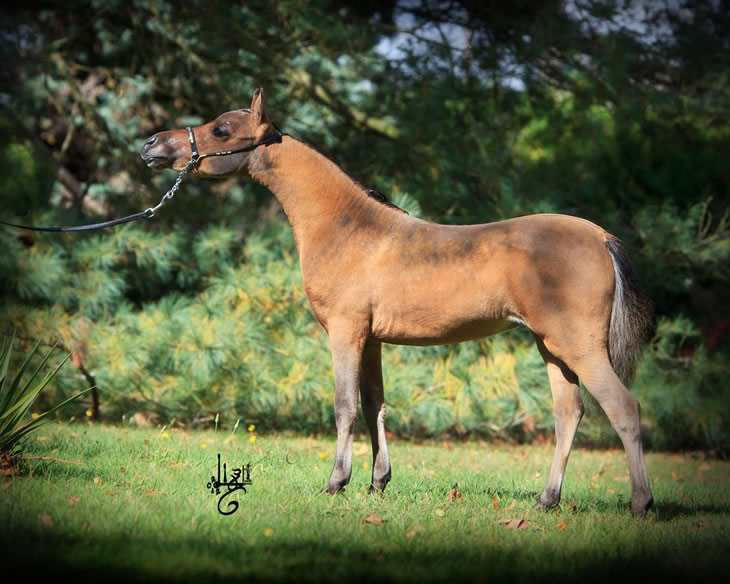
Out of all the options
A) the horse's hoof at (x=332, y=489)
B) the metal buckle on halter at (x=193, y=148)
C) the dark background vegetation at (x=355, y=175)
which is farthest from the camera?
the dark background vegetation at (x=355, y=175)

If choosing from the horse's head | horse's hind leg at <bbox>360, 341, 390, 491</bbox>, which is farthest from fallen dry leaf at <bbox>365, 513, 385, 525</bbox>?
the horse's head

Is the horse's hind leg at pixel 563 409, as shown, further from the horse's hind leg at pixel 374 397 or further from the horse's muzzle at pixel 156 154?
the horse's muzzle at pixel 156 154

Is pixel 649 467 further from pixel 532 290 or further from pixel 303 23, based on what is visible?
pixel 303 23

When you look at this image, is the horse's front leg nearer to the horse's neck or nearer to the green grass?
the green grass

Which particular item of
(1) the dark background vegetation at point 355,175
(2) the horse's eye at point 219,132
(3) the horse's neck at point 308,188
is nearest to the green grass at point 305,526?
(3) the horse's neck at point 308,188

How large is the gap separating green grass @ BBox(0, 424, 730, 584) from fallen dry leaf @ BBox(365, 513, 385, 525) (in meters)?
0.02

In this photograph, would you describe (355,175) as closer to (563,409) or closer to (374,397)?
(374,397)

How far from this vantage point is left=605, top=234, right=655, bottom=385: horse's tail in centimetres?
406

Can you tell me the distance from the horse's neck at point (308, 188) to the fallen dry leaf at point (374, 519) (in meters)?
1.69

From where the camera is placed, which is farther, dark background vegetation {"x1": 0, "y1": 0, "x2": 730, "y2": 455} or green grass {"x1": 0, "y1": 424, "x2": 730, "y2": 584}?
dark background vegetation {"x1": 0, "y1": 0, "x2": 730, "y2": 455}

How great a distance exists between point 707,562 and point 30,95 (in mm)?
9625

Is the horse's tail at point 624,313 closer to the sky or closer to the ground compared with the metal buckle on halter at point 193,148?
closer to the ground

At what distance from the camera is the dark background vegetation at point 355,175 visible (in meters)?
7.75

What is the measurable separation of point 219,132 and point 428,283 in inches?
62.1
